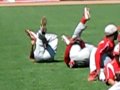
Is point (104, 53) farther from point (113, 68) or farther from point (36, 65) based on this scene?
point (36, 65)

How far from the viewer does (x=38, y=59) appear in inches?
465

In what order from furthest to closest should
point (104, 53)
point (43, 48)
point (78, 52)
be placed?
1. point (43, 48)
2. point (78, 52)
3. point (104, 53)

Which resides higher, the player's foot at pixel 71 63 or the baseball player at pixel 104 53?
the baseball player at pixel 104 53

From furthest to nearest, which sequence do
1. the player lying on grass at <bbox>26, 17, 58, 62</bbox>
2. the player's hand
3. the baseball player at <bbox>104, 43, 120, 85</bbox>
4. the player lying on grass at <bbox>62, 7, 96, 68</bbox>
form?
the player lying on grass at <bbox>26, 17, 58, 62</bbox>
the player lying on grass at <bbox>62, 7, 96, 68</bbox>
the player's hand
the baseball player at <bbox>104, 43, 120, 85</bbox>

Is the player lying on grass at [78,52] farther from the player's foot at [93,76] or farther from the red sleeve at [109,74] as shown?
the red sleeve at [109,74]

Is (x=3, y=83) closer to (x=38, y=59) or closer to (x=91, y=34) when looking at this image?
(x=38, y=59)

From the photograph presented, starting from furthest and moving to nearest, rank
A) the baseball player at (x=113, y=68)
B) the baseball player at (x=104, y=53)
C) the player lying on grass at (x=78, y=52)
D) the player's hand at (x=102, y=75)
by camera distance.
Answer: the player lying on grass at (x=78, y=52)
the baseball player at (x=104, y=53)
the player's hand at (x=102, y=75)
the baseball player at (x=113, y=68)

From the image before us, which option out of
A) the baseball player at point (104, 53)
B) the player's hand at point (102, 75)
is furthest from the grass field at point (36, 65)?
the baseball player at point (104, 53)

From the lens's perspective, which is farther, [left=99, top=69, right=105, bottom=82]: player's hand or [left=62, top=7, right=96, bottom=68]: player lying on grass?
[left=62, top=7, right=96, bottom=68]: player lying on grass

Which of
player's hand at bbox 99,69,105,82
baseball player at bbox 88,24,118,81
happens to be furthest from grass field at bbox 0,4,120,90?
baseball player at bbox 88,24,118,81

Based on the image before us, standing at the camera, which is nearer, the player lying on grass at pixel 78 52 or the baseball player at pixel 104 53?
the baseball player at pixel 104 53

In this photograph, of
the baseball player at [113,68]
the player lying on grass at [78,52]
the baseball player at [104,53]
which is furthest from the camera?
the player lying on grass at [78,52]

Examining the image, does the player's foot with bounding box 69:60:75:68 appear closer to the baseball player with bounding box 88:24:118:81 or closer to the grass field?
the grass field

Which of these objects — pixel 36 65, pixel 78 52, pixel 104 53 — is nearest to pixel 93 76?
pixel 104 53
